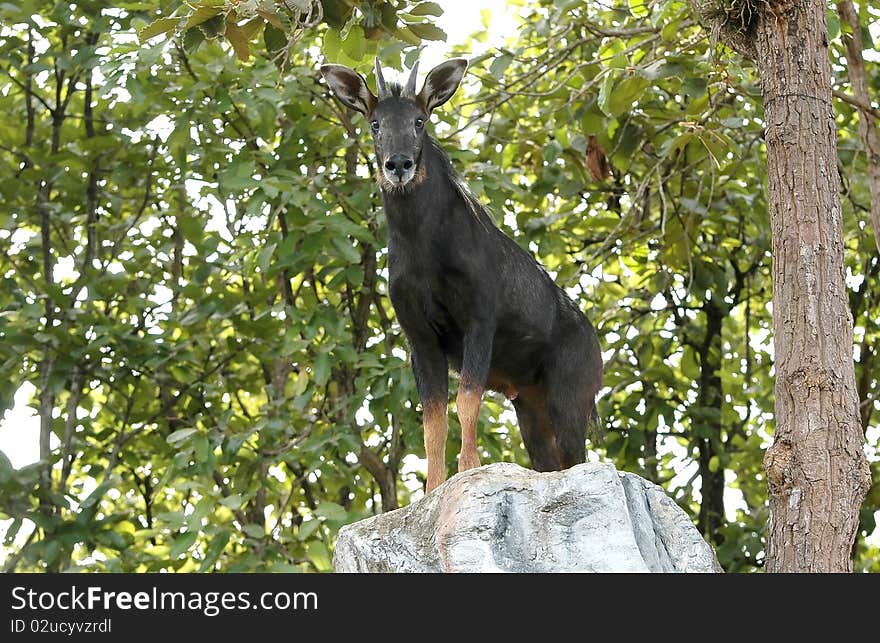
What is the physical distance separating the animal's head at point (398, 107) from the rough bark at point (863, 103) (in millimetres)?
3045

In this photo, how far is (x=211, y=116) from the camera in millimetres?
10500

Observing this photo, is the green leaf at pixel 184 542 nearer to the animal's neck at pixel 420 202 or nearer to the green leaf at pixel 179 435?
the green leaf at pixel 179 435

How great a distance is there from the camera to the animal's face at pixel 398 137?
6078 mm

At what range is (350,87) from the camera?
6.49m

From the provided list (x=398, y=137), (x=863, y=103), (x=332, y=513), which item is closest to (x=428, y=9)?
(x=398, y=137)

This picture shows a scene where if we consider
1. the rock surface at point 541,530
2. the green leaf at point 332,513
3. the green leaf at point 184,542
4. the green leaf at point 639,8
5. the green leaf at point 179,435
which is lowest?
the rock surface at point 541,530

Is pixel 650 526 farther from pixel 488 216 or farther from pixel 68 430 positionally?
pixel 68 430

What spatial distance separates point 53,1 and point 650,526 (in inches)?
→ 329

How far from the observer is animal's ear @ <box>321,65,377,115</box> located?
6418mm

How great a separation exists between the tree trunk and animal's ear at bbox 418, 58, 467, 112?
1.61 metres

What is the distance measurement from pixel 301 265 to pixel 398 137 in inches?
156

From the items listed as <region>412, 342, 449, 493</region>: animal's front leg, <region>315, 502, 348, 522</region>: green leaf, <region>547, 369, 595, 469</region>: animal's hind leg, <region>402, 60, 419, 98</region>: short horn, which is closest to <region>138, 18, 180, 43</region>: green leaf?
<region>402, 60, 419, 98</region>: short horn

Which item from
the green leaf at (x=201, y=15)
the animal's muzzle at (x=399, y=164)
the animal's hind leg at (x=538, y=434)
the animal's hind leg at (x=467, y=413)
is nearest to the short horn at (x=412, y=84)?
the animal's muzzle at (x=399, y=164)
